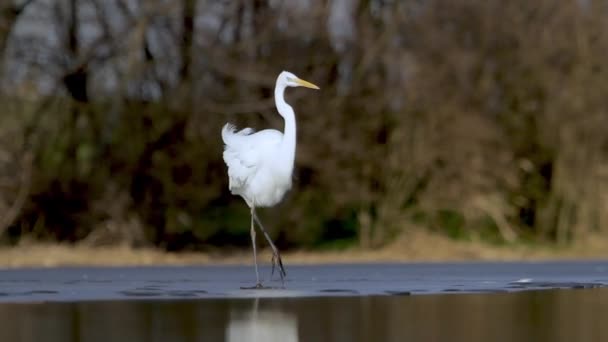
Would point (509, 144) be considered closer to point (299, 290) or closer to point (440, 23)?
point (440, 23)

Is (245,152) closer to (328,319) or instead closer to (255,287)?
(255,287)

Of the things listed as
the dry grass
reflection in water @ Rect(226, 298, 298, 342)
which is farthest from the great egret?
reflection in water @ Rect(226, 298, 298, 342)

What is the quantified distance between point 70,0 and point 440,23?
548 cm

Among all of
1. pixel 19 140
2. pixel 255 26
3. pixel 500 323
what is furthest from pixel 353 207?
pixel 500 323

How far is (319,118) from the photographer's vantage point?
74.5 ft

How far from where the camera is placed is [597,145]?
23531mm

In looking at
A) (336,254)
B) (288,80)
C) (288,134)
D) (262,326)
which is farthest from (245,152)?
(262,326)

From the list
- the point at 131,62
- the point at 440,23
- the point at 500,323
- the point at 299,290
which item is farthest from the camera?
the point at 440,23

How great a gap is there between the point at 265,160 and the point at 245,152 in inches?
13.6

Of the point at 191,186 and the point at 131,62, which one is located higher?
the point at 131,62

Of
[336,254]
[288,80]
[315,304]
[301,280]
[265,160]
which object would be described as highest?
[288,80]

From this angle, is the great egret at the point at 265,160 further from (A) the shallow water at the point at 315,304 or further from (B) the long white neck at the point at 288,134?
(A) the shallow water at the point at 315,304

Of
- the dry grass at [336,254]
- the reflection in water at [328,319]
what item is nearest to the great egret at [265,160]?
the reflection in water at [328,319]

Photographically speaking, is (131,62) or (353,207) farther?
(353,207)
